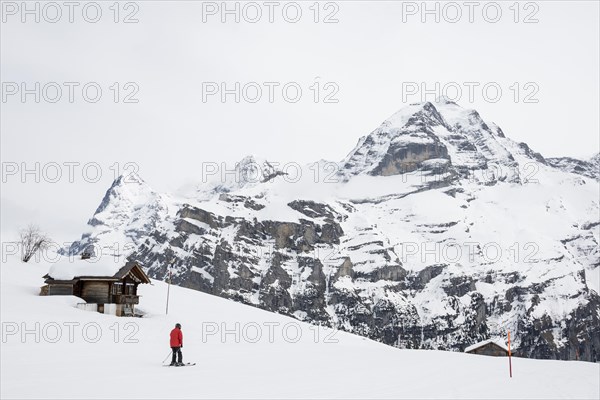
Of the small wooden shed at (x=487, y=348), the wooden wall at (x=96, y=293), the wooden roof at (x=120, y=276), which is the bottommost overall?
the small wooden shed at (x=487, y=348)

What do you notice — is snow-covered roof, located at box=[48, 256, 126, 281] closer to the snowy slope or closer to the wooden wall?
the wooden wall

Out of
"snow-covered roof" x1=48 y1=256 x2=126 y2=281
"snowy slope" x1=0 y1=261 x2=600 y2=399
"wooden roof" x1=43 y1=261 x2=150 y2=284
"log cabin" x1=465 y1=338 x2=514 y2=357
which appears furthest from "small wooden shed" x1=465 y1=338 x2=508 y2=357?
"snow-covered roof" x1=48 y1=256 x2=126 y2=281

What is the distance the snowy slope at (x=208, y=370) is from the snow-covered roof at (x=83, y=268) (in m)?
5.20

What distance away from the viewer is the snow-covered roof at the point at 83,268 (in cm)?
4875

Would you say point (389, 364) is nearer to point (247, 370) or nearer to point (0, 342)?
point (247, 370)

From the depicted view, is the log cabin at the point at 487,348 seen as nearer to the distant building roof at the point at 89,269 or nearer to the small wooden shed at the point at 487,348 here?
the small wooden shed at the point at 487,348

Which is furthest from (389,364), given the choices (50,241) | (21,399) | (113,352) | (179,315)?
(50,241)

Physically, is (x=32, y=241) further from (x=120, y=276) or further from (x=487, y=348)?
(x=487, y=348)

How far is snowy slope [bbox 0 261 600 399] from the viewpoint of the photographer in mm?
17052

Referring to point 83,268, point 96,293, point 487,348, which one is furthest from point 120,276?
point 487,348

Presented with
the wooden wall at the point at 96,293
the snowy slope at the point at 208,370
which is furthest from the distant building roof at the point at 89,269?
the snowy slope at the point at 208,370

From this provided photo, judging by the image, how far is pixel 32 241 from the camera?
234 ft

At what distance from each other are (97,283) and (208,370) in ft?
98.8

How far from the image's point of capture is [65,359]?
76.8 feet
